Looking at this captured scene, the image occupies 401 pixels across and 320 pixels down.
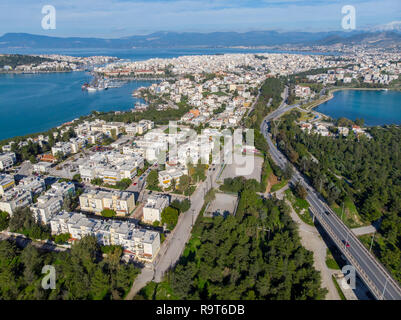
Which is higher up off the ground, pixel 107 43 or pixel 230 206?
pixel 107 43

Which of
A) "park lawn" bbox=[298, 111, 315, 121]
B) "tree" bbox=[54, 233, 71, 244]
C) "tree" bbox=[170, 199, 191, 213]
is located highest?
"park lawn" bbox=[298, 111, 315, 121]

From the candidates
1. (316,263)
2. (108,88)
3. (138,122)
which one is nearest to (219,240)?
(316,263)

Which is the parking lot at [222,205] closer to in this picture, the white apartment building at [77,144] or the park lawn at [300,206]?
the park lawn at [300,206]

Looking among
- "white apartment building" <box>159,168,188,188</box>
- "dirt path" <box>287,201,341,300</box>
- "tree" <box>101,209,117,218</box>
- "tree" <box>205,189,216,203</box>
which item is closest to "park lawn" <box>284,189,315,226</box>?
"dirt path" <box>287,201,341,300</box>

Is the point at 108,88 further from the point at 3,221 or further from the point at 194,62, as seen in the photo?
the point at 3,221

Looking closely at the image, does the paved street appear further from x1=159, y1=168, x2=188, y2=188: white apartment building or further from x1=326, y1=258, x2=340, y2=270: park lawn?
x1=326, y1=258, x2=340, y2=270: park lawn
